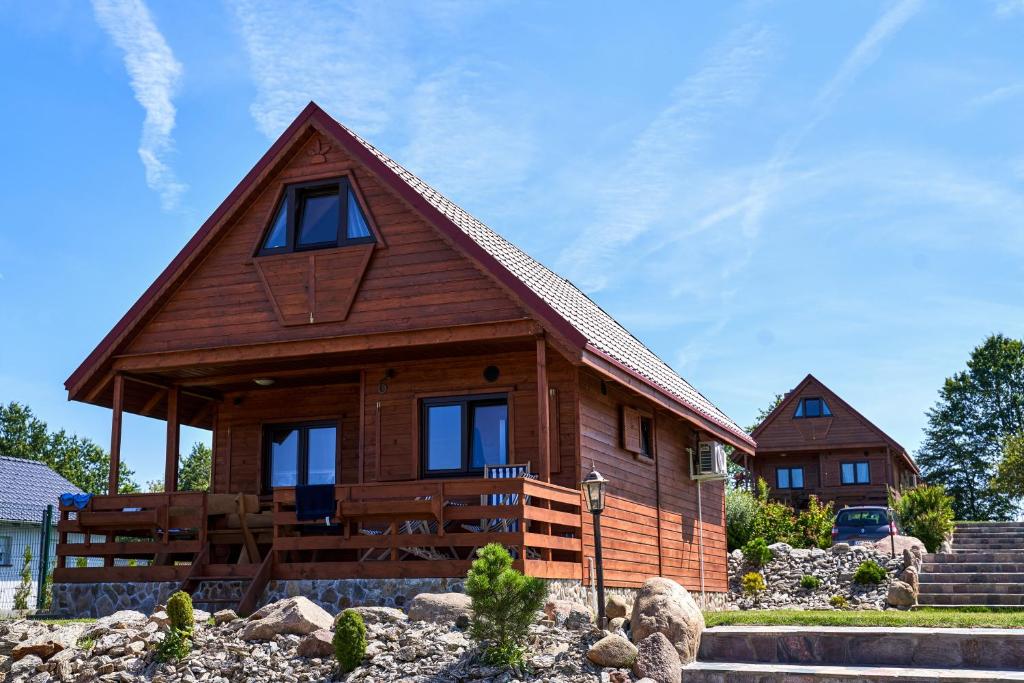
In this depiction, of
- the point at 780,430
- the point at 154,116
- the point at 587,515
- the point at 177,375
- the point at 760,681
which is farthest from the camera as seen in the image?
the point at 780,430

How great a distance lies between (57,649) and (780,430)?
40002 millimetres

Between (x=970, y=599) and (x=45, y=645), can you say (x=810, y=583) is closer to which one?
(x=970, y=599)

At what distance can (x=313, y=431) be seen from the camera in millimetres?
19578

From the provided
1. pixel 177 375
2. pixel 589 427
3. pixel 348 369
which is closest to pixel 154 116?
pixel 177 375

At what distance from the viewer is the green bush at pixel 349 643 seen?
1117 cm

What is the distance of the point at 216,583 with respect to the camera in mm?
16000

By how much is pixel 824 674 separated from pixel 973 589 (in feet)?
41.6

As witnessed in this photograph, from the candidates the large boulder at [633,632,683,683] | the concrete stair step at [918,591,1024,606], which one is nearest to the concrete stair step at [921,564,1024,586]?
the concrete stair step at [918,591,1024,606]

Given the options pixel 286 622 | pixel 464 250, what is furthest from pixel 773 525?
pixel 286 622

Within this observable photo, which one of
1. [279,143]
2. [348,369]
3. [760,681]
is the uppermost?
[279,143]

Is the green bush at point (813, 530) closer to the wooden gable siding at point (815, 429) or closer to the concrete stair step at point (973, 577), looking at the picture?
the concrete stair step at point (973, 577)

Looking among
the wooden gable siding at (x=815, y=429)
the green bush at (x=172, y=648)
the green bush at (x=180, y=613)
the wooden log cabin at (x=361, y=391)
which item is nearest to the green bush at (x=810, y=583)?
the wooden log cabin at (x=361, y=391)

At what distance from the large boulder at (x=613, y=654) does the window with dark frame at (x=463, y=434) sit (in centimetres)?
609

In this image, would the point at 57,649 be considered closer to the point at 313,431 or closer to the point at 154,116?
the point at 313,431
